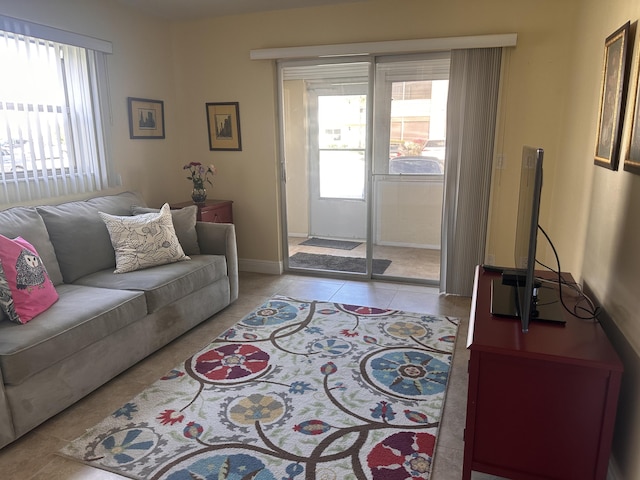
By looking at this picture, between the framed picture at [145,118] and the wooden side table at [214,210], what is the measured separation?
0.70 m

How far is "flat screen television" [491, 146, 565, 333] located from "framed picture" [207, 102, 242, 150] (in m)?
2.96

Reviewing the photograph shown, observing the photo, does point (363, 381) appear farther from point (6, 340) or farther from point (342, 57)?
point (342, 57)

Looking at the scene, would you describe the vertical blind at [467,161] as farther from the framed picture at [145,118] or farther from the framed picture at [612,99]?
the framed picture at [145,118]

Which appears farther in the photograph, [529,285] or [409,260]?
[409,260]

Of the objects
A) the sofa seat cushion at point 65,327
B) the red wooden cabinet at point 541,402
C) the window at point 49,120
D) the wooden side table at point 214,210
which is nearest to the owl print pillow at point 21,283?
the sofa seat cushion at point 65,327

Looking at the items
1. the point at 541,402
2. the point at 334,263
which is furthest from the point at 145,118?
the point at 541,402

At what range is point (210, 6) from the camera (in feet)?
12.8

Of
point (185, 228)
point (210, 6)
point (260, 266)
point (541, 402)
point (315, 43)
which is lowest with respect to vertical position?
point (260, 266)

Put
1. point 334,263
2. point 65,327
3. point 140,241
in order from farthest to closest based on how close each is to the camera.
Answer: point 334,263, point 140,241, point 65,327

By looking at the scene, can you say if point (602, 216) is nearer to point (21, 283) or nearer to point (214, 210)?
point (21, 283)

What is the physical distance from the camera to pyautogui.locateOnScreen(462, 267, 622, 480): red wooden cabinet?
5.31 ft

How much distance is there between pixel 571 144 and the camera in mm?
3100

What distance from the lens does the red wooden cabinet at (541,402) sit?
1.62 metres

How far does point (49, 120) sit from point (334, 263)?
2701 mm
